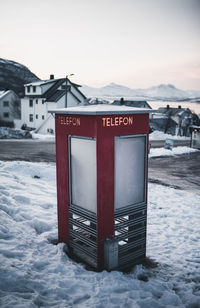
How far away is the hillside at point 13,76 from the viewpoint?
89.8 metres

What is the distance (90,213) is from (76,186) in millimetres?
619

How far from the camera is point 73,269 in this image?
4.47 metres

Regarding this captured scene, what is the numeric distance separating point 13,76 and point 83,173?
105m

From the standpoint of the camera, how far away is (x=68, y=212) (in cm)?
514

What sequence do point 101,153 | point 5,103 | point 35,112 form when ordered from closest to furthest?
point 101,153 → point 35,112 → point 5,103

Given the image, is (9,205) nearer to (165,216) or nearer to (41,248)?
(41,248)

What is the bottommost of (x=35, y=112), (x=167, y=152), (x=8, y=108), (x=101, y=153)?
(x=167, y=152)

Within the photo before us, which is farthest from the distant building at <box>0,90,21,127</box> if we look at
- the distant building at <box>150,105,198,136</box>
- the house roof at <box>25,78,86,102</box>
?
A: the distant building at <box>150,105,198,136</box>

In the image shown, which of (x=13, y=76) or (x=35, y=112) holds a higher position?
(x=13, y=76)

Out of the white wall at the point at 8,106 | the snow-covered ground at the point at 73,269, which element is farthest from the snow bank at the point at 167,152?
the white wall at the point at 8,106

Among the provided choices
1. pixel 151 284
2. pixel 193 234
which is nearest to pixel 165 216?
pixel 193 234

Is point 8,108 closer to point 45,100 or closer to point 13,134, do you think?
point 45,100

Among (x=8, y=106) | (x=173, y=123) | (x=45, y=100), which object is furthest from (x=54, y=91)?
(x=173, y=123)

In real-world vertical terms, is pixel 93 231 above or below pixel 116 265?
above
